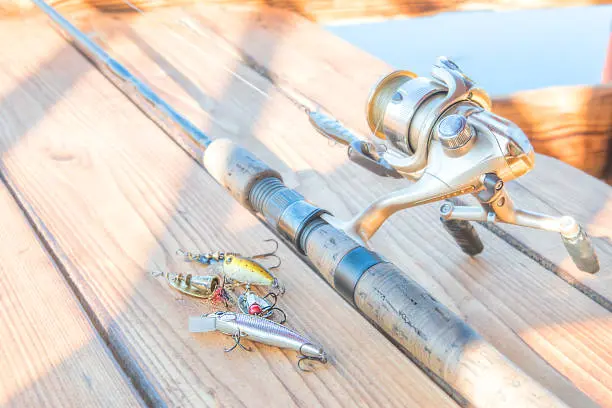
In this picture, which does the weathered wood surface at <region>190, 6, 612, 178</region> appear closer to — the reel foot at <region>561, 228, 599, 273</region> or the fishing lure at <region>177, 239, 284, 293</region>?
the fishing lure at <region>177, 239, 284, 293</region>

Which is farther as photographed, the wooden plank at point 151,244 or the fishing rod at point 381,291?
the wooden plank at point 151,244

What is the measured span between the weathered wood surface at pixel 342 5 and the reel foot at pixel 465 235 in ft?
4.30

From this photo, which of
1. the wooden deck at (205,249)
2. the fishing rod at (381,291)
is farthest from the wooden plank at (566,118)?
the fishing rod at (381,291)

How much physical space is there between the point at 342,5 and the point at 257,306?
1487 millimetres

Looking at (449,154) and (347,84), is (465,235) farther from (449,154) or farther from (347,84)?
(347,84)

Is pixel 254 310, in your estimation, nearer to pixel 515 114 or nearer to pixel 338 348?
pixel 338 348

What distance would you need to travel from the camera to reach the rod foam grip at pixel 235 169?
4.43ft

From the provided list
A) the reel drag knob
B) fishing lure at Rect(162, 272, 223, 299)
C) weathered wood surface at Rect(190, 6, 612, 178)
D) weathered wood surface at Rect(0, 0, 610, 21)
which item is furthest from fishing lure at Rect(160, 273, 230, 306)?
weathered wood surface at Rect(0, 0, 610, 21)

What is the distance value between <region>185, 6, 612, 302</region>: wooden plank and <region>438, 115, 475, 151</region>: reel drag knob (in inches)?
14.1

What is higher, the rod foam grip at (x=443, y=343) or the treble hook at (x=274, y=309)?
the rod foam grip at (x=443, y=343)

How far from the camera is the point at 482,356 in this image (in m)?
0.94

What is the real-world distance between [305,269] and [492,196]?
356mm

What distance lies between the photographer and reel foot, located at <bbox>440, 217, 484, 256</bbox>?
1249 millimetres

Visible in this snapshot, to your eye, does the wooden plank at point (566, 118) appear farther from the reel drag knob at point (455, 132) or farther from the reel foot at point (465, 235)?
the reel drag knob at point (455, 132)
